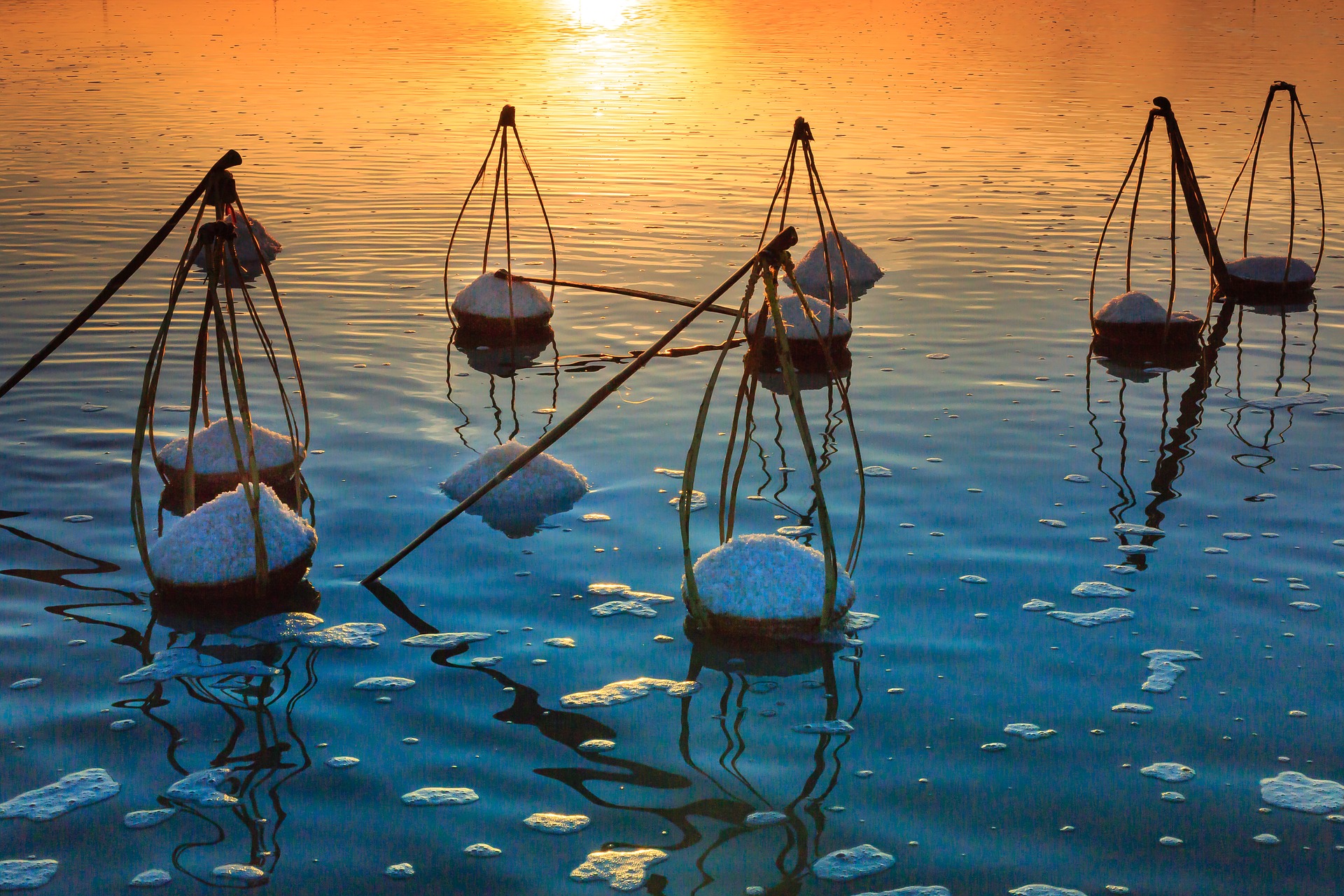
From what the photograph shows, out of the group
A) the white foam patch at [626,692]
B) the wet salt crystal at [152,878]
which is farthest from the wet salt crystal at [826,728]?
the wet salt crystal at [152,878]

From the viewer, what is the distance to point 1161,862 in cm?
439

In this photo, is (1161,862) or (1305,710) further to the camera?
(1305,710)

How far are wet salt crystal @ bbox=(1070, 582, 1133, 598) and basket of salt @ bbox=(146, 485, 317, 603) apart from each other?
3808 millimetres

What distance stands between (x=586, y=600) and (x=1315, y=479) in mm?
4592

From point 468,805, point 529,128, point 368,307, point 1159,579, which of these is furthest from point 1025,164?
point 468,805

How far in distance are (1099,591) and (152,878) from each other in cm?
442

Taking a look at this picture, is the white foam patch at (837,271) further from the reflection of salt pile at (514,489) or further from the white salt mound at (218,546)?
the white salt mound at (218,546)

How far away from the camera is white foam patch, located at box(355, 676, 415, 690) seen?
554 centimetres

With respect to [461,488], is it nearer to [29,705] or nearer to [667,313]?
[29,705]

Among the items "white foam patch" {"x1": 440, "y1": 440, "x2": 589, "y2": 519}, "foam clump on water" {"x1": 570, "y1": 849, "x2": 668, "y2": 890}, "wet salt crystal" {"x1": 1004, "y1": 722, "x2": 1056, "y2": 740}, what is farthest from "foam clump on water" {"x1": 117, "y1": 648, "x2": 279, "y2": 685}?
"wet salt crystal" {"x1": 1004, "y1": 722, "x2": 1056, "y2": 740}

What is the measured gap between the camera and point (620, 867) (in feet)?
14.4

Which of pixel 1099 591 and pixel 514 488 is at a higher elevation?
pixel 514 488

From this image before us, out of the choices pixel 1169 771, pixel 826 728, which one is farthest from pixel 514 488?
pixel 1169 771

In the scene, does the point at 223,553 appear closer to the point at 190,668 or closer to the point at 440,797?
the point at 190,668
